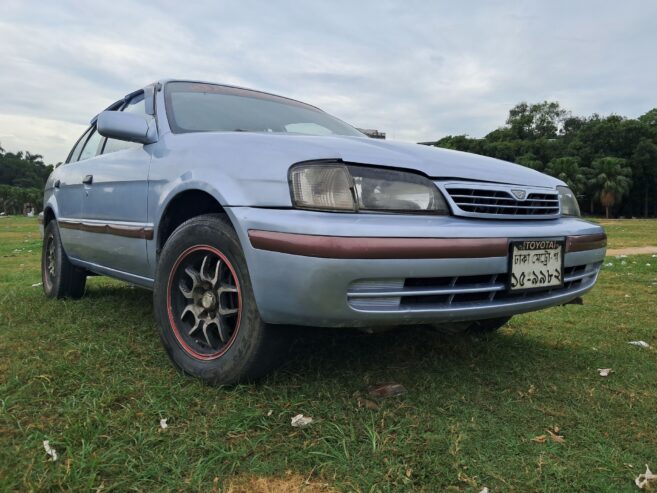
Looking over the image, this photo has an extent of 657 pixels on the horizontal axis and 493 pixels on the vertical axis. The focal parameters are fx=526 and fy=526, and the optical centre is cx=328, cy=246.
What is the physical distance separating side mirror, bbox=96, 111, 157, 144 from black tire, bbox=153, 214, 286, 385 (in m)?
0.71

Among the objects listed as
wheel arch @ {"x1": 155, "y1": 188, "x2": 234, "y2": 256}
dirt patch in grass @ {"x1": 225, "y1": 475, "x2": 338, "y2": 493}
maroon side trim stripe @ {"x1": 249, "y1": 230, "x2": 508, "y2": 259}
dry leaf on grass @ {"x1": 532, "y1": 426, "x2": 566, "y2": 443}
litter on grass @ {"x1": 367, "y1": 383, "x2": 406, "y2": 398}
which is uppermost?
wheel arch @ {"x1": 155, "y1": 188, "x2": 234, "y2": 256}

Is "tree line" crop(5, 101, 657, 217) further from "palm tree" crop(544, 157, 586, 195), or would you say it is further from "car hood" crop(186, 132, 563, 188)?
"car hood" crop(186, 132, 563, 188)

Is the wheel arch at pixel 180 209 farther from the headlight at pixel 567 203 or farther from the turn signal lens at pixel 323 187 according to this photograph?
the headlight at pixel 567 203

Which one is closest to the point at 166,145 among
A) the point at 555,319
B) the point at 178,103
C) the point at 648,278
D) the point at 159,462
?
the point at 178,103

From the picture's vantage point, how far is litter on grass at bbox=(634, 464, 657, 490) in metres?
1.58

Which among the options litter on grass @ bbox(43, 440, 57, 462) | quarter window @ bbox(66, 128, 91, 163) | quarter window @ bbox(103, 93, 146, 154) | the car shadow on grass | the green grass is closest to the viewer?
litter on grass @ bbox(43, 440, 57, 462)

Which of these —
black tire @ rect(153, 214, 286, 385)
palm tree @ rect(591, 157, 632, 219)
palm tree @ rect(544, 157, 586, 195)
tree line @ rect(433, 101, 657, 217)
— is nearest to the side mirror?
black tire @ rect(153, 214, 286, 385)

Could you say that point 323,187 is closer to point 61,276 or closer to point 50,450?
point 50,450

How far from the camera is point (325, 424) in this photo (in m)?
1.88

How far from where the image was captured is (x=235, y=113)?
292 cm

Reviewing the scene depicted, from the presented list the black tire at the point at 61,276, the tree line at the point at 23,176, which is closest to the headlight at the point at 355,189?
the black tire at the point at 61,276

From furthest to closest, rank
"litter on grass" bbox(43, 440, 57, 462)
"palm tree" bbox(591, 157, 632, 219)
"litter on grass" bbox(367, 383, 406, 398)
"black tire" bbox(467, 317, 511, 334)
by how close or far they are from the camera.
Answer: "palm tree" bbox(591, 157, 632, 219)
"black tire" bbox(467, 317, 511, 334)
"litter on grass" bbox(367, 383, 406, 398)
"litter on grass" bbox(43, 440, 57, 462)

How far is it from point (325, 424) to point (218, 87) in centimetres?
223

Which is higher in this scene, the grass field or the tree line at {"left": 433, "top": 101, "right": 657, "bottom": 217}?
the tree line at {"left": 433, "top": 101, "right": 657, "bottom": 217}
